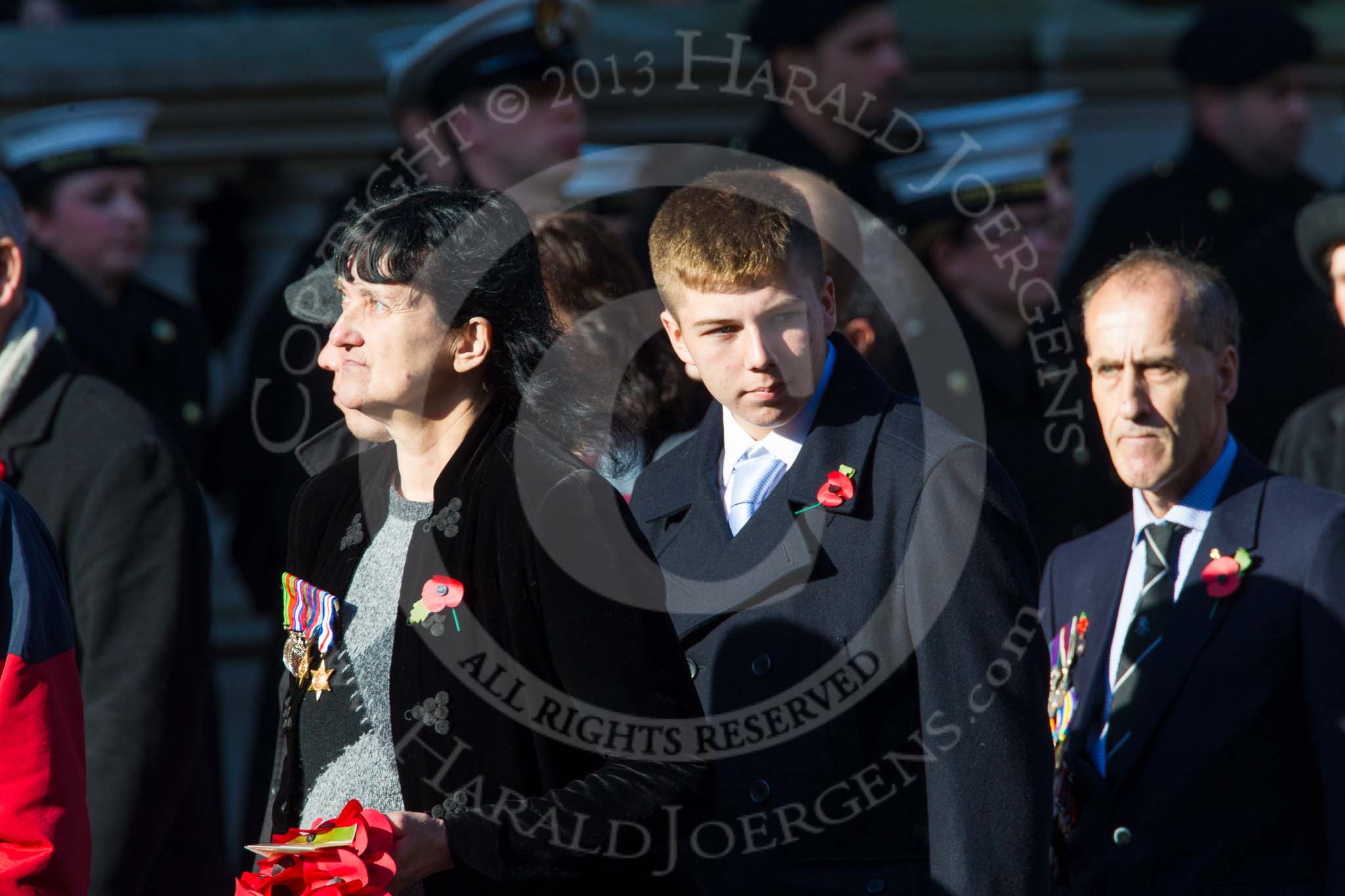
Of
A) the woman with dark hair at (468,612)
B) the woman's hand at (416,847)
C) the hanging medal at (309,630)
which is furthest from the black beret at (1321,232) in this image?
the woman's hand at (416,847)

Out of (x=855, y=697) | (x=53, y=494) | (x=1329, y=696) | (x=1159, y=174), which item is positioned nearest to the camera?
(x=855, y=697)

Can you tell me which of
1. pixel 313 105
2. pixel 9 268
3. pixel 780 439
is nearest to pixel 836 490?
pixel 780 439

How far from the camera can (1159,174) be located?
5.91m

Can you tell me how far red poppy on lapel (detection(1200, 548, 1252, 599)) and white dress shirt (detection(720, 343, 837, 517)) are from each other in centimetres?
75

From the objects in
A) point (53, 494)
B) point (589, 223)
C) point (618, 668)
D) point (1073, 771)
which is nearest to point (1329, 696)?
point (1073, 771)

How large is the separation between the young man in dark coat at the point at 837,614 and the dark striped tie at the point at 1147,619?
467 millimetres

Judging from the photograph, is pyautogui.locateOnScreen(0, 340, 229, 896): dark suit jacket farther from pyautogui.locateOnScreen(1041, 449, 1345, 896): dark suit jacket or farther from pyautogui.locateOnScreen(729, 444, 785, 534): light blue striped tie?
pyautogui.locateOnScreen(1041, 449, 1345, 896): dark suit jacket

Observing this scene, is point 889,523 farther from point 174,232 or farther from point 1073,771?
point 174,232

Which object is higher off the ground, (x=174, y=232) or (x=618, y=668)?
(x=174, y=232)

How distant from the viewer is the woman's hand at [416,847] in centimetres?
238

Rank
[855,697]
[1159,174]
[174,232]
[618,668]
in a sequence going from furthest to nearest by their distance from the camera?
1. [174,232]
2. [1159,174]
3. [855,697]
4. [618,668]

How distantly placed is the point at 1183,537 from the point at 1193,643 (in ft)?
0.73

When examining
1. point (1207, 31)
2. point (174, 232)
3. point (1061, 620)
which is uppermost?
point (1207, 31)

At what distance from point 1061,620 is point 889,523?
2.29ft
